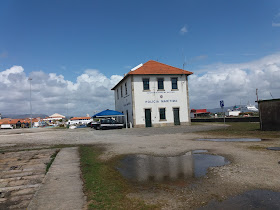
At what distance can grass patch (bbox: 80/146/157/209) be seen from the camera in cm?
353

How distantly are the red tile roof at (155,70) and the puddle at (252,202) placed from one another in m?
25.1

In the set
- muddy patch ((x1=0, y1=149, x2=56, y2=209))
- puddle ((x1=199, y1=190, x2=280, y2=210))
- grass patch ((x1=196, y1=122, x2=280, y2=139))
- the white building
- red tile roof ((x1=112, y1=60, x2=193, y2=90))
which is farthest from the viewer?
red tile roof ((x1=112, y1=60, x2=193, y2=90))

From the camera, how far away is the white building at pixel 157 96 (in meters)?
28.4

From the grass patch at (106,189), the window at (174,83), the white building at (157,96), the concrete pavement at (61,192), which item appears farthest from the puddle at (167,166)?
the window at (174,83)

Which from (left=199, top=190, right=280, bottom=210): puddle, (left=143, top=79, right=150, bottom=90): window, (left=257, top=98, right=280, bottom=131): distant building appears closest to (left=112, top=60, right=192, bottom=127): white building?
(left=143, top=79, right=150, bottom=90): window

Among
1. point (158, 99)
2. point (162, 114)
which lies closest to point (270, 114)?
point (162, 114)

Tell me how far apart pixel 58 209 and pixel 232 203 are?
9.19ft

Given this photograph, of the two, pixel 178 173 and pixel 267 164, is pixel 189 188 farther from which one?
pixel 267 164

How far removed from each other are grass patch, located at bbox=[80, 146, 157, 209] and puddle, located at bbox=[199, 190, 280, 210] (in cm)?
108

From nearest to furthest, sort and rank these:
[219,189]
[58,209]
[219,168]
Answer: [58,209]
[219,189]
[219,168]

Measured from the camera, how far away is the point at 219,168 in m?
5.79

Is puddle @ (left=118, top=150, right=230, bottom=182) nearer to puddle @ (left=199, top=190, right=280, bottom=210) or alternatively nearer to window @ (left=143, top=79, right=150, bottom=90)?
puddle @ (left=199, top=190, right=280, bottom=210)

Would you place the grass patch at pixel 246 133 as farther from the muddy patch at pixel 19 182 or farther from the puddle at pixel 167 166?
the muddy patch at pixel 19 182

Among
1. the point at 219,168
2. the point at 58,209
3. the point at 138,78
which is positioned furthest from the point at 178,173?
the point at 138,78
